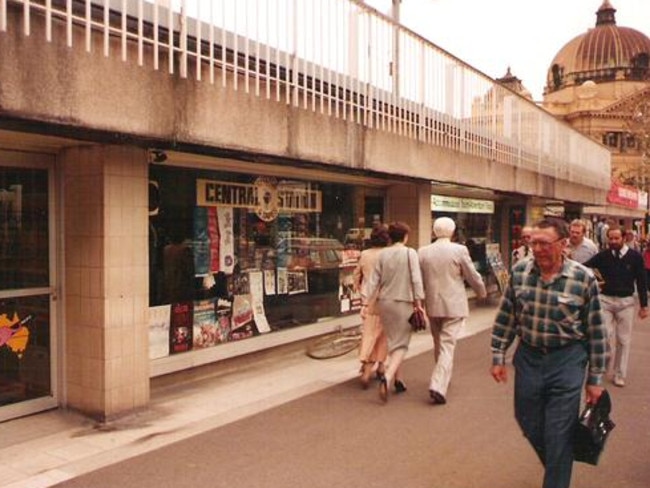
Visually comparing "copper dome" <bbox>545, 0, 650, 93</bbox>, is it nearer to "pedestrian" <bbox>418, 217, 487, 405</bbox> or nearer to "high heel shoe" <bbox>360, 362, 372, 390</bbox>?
"pedestrian" <bbox>418, 217, 487, 405</bbox>

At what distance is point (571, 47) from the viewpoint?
96.0 meters

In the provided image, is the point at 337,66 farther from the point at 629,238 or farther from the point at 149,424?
the point at 629,238

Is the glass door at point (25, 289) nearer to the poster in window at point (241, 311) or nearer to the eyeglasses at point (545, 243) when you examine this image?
the poster in window at point (241, 311)

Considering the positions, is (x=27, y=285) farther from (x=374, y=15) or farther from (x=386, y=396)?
(x=374, y=15)

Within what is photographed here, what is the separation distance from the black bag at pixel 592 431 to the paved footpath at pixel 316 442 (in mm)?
757

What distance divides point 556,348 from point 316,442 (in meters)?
2.20

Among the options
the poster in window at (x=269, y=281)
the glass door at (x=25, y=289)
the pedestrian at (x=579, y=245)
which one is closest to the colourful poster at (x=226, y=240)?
the poster in window at (x=269, y=281)

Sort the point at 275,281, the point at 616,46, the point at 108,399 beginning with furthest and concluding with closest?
the point at 616,46 < the point at 275,281 < the point at 108,399

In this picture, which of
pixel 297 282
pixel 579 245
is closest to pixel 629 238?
pixel 579 245

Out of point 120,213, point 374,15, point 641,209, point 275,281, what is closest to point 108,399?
point 120,213

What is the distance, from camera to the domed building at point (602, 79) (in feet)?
241

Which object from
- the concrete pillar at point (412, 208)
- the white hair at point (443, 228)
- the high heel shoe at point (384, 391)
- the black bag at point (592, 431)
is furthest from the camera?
the concrete pillar at point (412, 208)

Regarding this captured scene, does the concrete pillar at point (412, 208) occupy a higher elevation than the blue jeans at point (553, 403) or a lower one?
higher

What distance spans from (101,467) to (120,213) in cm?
210
